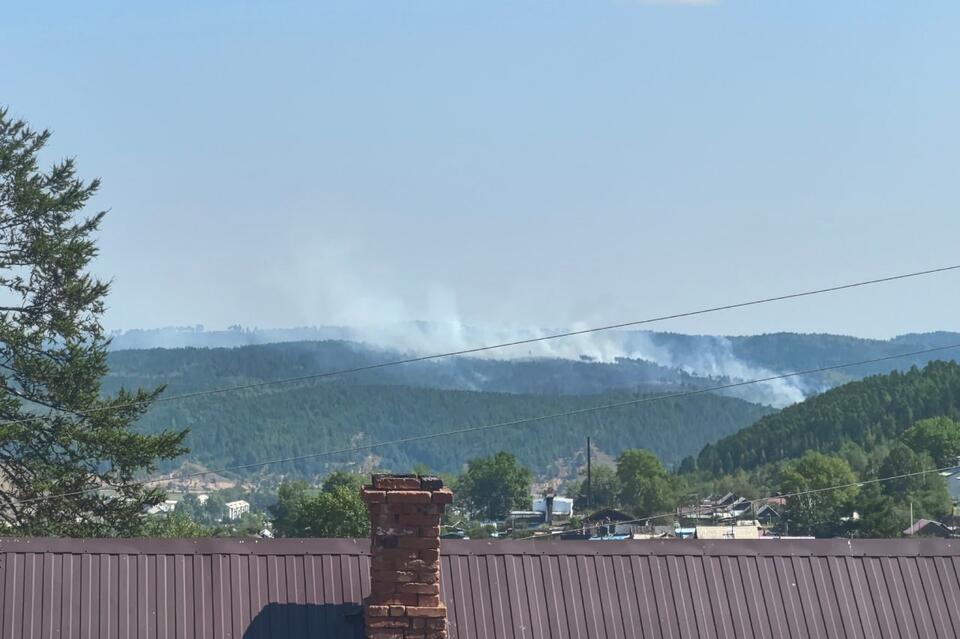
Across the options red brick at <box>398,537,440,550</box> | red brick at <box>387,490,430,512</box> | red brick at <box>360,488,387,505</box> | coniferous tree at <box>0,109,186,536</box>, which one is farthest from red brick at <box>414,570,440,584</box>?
coniferous tree at <box>0,109,186,536</box>

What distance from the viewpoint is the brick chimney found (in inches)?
607

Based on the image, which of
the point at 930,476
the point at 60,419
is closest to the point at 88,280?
the point at 60,419

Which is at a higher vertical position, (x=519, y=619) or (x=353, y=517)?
(x=353, y=517)

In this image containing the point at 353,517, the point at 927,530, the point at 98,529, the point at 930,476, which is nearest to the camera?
→ the point at 98,529

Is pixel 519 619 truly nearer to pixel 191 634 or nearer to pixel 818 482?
pixel 191 634

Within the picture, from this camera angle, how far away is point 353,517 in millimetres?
132375

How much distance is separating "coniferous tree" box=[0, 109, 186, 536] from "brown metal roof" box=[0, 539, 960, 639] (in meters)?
33.6

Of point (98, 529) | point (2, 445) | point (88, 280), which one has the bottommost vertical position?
point (98, 529)

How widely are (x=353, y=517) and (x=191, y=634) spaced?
383ft

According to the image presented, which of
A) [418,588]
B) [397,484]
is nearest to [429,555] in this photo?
[418,588]

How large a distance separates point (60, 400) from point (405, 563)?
134ft

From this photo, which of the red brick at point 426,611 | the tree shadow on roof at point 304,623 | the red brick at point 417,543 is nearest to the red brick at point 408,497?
the red brick at point 417,543

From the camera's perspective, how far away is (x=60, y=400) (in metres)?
54.0

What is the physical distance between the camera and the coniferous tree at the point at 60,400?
5106cm
